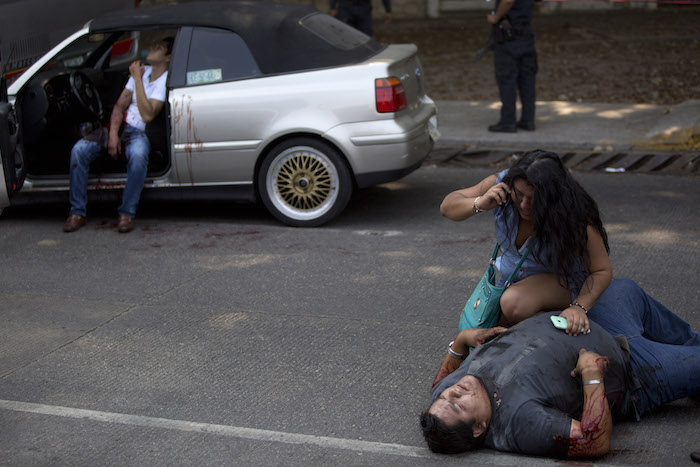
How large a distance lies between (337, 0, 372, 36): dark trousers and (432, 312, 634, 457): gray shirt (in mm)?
8989

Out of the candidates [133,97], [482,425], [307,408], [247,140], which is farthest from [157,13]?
[482,425]

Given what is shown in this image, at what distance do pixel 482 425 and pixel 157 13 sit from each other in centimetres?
495

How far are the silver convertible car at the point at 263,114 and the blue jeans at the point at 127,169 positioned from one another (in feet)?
0.55

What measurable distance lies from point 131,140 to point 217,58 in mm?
983

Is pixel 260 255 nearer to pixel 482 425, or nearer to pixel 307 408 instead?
pixel 307 408

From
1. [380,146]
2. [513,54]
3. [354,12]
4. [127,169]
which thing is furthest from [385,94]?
[354,12]

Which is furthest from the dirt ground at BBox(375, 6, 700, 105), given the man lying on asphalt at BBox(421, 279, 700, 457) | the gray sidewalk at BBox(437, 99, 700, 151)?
the man lying on asphalt at BBox(421, 279, 700, 457)

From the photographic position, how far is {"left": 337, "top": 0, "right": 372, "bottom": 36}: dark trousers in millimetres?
12070

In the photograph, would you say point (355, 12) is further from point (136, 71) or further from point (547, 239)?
point (547, 239)

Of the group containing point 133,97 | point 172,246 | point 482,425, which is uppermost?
point 133,97

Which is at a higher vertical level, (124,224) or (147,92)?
(147,92)

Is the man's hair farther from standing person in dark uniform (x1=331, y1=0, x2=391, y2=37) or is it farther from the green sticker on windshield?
standing person in dark uniform (x1=331, y1=0, x2=391, y2=37)

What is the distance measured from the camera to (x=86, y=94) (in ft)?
24.6

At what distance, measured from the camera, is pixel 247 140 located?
6.94 meters
